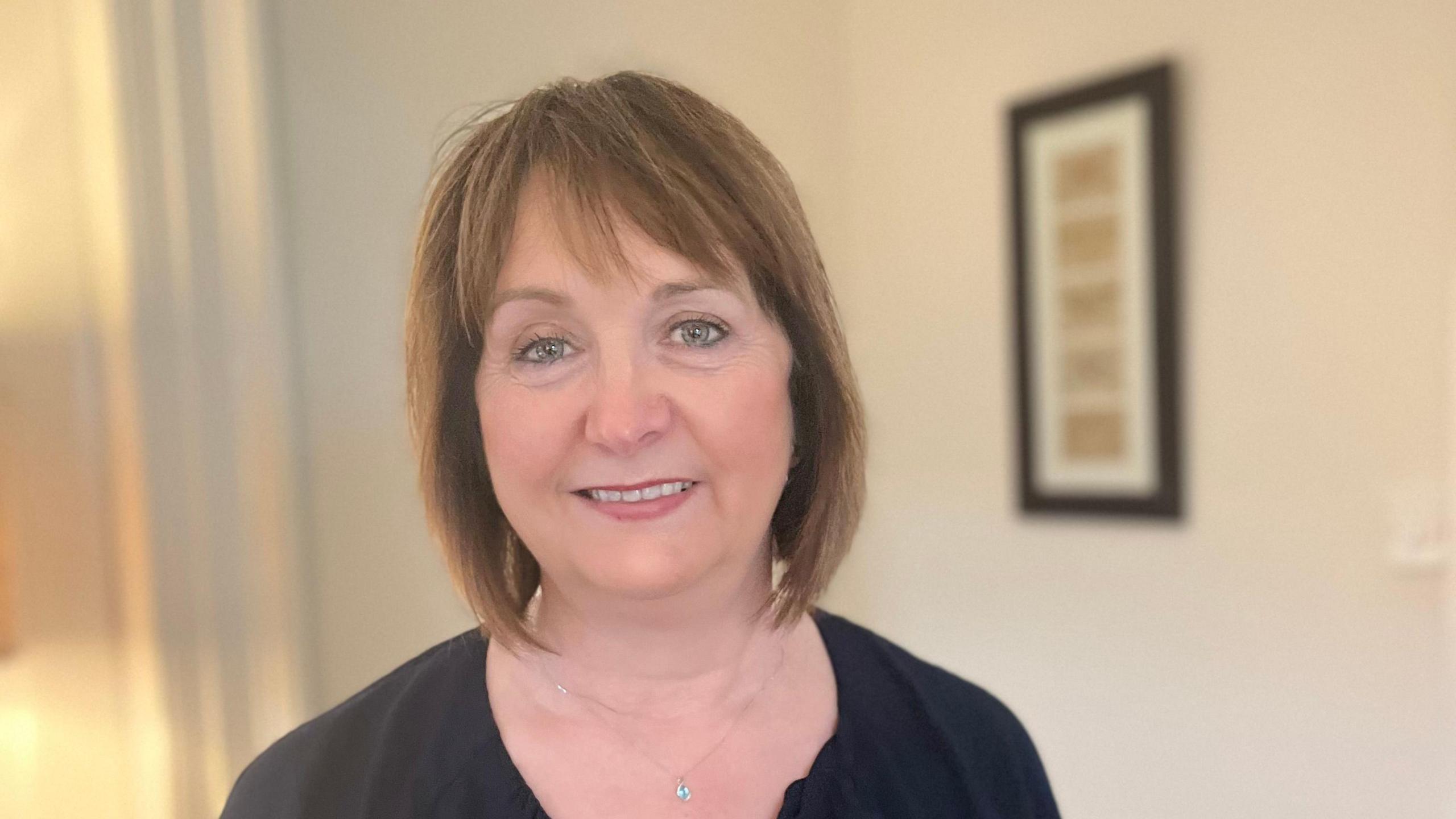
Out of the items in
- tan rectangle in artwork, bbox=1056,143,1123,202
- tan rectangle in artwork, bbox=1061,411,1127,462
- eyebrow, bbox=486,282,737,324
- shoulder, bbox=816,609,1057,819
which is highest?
tan rectangle in artwork, bbox=1056,143,1123,202

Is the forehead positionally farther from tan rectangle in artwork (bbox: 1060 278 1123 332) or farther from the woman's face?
tan rectangle in artwork (bbox: 1060 278 1123 332)

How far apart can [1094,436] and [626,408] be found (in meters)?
1.20

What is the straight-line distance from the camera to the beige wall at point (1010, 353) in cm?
109

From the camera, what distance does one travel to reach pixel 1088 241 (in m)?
1.70

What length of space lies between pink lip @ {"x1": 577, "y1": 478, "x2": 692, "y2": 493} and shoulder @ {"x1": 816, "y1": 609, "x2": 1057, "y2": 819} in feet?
0.87

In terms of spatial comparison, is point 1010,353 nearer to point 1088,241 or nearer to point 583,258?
point 1088,241

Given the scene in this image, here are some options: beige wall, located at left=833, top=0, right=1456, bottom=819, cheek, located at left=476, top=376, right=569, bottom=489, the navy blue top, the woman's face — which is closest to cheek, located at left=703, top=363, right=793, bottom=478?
the woman's face

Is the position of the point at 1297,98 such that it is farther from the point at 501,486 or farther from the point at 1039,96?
the point at 501,486

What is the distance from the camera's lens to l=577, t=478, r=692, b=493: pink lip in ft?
2.49

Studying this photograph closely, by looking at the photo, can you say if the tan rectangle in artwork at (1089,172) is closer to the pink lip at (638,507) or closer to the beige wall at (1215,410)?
the beige wall at (1215,410)

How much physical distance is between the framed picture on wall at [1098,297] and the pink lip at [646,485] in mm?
1103

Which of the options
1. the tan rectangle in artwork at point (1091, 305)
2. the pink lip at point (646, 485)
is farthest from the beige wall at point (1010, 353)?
the pink lip at point (646, 485)

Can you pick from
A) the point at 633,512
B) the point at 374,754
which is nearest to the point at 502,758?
the point at 374,754

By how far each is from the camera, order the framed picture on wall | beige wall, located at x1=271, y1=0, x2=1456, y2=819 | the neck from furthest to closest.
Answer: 1. the framed picture on wall
2. beige wall, located at x1=271, y1=0, x2=1456, y2=819
3. the neck
